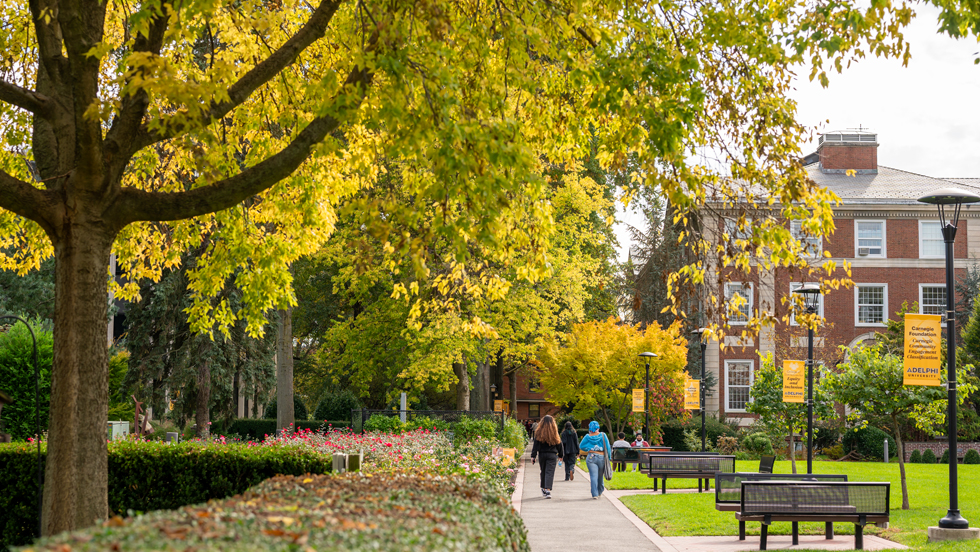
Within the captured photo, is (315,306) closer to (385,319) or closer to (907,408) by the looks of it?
(385,319)

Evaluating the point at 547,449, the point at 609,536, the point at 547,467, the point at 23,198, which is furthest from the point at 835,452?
the point at 23,198

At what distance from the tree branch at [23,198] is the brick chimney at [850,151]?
41.2 metres

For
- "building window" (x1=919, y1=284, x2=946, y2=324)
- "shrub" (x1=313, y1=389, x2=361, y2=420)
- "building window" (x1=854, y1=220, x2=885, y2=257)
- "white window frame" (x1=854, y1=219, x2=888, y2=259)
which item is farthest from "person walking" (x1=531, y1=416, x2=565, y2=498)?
"building window" (x1=919, y1=284, x2=946, y2=324)

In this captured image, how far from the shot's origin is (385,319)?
30312 mm

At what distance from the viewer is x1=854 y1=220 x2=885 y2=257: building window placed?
140 feet

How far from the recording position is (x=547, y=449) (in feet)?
56.9

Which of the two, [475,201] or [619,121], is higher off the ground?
[619,121]

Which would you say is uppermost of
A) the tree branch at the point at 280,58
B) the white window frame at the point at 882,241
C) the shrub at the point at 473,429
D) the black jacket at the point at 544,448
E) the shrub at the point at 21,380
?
the white window frame at the point at 882,241

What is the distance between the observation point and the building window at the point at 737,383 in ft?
140

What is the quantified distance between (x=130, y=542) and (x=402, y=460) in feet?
24.8

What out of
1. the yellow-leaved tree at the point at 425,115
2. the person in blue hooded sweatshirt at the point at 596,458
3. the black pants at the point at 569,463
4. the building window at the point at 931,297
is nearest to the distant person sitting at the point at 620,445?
the black pants at the point at 569,463

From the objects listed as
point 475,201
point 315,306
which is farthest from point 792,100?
point 315,306

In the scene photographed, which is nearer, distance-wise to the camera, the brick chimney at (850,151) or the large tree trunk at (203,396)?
the large tree trunk at (203,396)

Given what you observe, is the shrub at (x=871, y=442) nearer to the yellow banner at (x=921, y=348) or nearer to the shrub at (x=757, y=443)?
the shrub at (x=757, y=443)
